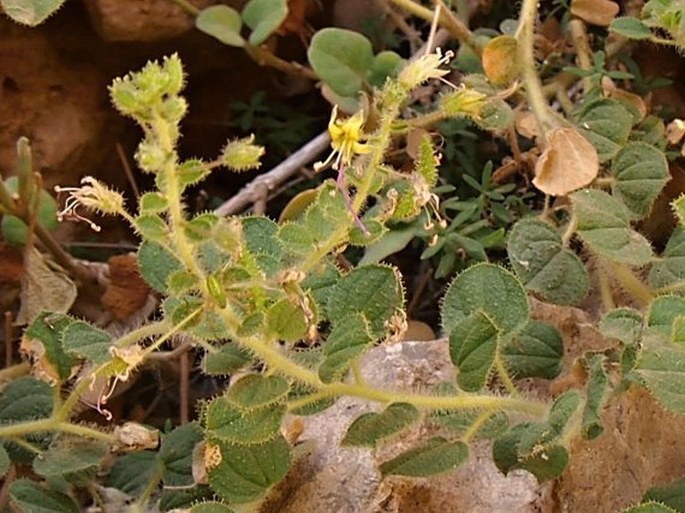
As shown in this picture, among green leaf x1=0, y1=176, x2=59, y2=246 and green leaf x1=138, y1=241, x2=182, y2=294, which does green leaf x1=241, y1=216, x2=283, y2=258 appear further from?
green leaf x1=0, y1=176, x2=59, y2=246

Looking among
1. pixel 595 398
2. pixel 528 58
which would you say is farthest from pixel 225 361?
pixel 528 58

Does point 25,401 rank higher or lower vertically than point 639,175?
lower

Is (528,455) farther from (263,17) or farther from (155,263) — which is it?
(263,17)

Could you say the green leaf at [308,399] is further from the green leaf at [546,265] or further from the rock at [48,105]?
the rock at [48,105]

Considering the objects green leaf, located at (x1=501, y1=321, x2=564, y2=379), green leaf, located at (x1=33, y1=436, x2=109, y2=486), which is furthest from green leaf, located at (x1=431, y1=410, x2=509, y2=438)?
green leaf, located at (x1=33, y1=436, x2=109, y2=486)

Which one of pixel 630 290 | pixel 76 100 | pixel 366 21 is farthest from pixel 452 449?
pixel 76 100

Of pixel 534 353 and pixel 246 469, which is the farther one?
pixel 534 353

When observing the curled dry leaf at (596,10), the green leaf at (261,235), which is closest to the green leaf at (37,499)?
the green leaf at (261,235)
